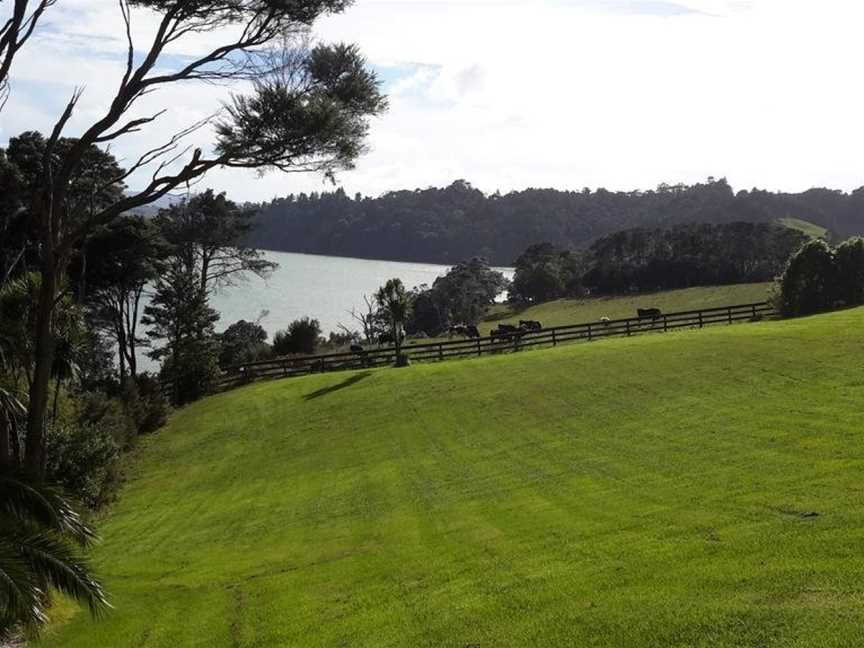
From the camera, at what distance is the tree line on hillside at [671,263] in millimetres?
99375

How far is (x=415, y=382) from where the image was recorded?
1248 inches

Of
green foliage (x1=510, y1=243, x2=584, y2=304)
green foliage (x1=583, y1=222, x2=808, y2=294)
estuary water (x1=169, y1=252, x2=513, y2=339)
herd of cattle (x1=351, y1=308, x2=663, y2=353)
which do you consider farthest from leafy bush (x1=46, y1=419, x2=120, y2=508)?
green foliage (x1=510, y1=243, x2=584, y2=304)

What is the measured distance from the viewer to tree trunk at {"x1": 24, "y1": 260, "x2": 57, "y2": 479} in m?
13.3

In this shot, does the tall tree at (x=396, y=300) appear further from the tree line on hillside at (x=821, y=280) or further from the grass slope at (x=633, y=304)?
the grass slope at (x=633, y=304)

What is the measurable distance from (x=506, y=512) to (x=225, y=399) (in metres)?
25.2

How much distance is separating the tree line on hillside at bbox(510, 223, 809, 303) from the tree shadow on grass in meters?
71.8

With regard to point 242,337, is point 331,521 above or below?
below

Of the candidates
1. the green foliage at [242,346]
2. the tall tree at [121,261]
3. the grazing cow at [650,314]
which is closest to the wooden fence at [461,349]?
the grazing cow at [650,314]

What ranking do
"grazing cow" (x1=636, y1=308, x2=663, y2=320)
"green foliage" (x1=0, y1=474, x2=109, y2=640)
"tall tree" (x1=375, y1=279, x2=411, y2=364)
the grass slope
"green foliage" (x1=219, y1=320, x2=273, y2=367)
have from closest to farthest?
"green foliage" (x1=0, y1=474, x2=109, y2=640)
"tall tree" (x1=375, y1=279, x2=411, y2=364)
"grazing cow" (x1=636, y1=308, x2=663, y2=320)
"green foliage" (x1=219, y1=320, x2=273, y2=367)
the grass slope

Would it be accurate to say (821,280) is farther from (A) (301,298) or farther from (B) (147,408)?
(A) (301,298)

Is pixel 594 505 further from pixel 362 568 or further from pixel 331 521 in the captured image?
pixel 331 521

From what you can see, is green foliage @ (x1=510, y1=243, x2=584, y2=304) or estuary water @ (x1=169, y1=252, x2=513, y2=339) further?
green foliage @ (x1=510, y1=243, x2=584, y2=304)

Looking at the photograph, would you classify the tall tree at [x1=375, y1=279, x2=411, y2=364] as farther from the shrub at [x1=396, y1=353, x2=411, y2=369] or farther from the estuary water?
the estuary water

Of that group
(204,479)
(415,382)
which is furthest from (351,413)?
(204,479)
